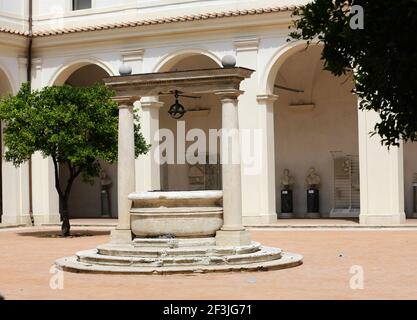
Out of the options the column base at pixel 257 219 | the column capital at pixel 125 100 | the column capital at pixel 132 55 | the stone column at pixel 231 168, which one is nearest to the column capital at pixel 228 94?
the stone column at pixel 231 168

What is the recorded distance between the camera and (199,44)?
25547mm

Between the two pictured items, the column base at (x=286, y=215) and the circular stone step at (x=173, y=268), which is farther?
the column base at (x=286, y=215)

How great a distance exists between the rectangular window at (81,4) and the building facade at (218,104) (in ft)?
0.13

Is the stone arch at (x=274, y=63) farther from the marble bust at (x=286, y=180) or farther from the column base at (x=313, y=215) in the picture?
the column base at (x=313, y=215)

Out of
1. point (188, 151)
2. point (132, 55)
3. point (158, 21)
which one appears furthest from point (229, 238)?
point (188, 151)

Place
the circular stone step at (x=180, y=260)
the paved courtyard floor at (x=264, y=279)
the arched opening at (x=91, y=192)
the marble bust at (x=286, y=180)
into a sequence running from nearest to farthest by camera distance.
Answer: the paved courtyard floor at (x=264, y=279), the circular stone step at (x=180, y=260), the marble bust at (x=286, y=180), the arched opening at (x=91, y=192)

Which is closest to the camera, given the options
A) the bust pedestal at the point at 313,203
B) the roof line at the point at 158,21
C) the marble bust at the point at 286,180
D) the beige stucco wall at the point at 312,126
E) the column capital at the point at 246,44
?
the roof line at the point at 158,21

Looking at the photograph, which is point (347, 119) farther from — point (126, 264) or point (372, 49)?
point (372, 49)

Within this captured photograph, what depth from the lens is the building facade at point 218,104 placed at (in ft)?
80.5

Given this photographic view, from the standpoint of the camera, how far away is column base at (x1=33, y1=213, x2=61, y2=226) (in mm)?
27656

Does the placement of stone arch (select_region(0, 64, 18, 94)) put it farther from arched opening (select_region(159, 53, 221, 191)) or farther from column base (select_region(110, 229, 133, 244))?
column base (select_region(110, 229, 133, 244))

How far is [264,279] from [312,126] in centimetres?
1812

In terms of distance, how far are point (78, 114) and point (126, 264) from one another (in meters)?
8.43

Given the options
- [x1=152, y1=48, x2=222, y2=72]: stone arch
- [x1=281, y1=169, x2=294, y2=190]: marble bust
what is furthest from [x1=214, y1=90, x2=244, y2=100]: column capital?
[x1=281, y1=169, x2=294, y2=190]: marble bust
